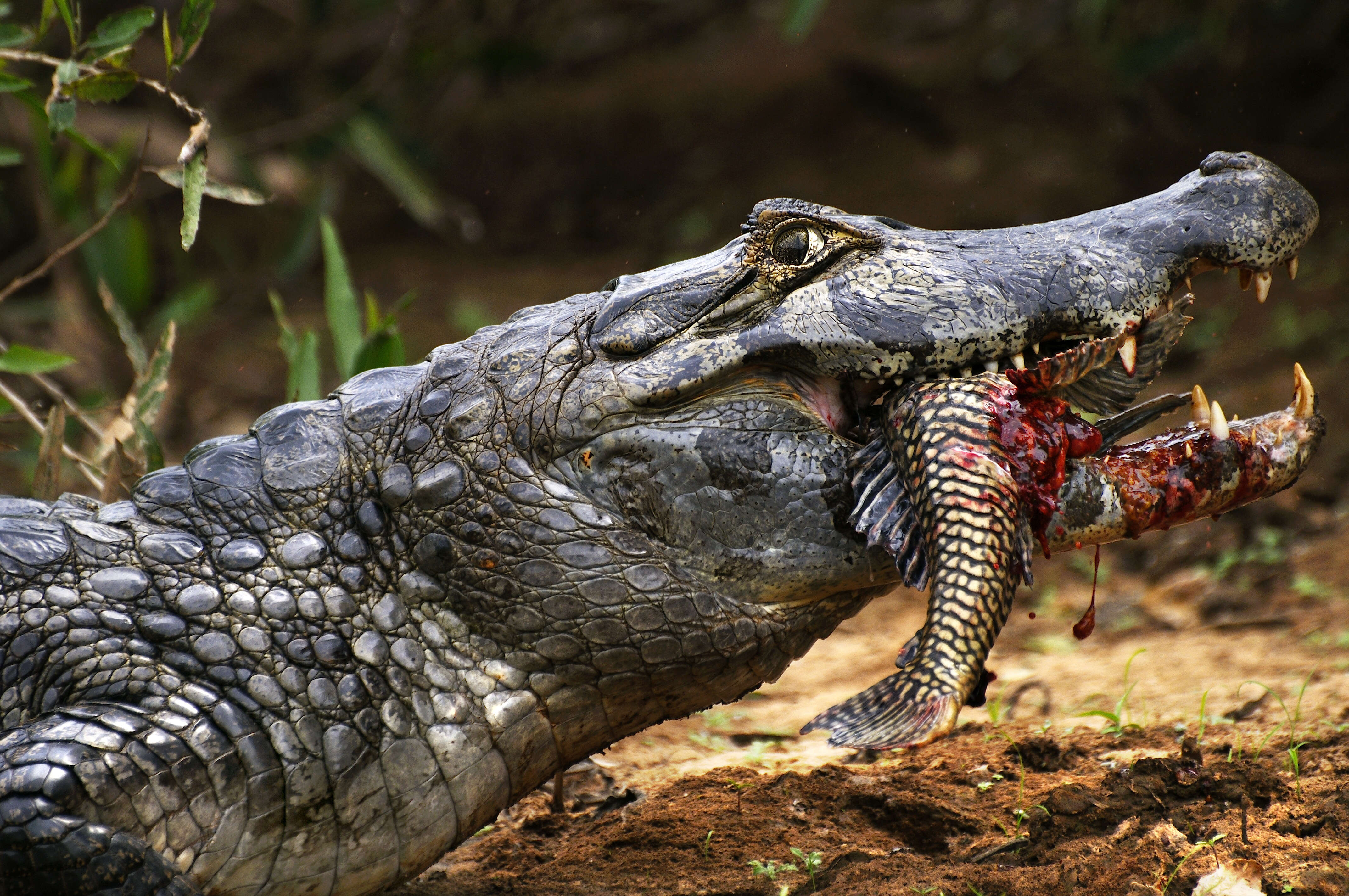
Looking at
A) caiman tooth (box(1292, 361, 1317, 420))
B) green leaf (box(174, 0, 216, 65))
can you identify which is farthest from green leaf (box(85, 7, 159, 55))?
caiman tooth (box(1292, 361, 1317, 420))

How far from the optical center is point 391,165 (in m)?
7.29

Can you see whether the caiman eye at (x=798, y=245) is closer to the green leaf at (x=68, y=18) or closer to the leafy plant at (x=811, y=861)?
the leafy plant at (x=811, y=861)

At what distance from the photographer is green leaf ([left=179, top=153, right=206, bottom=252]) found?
259cm

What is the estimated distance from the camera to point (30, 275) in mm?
3371

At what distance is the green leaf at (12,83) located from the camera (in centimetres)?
304

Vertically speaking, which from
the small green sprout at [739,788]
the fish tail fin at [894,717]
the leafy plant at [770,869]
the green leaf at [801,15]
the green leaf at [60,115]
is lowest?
the leafy plant at [770,869]

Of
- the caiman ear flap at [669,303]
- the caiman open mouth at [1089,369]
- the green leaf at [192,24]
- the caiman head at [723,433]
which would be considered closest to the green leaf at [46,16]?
the green leaf at [192,24]

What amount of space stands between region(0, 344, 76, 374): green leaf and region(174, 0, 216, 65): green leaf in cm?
106

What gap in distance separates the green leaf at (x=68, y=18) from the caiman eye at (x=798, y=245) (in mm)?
1850

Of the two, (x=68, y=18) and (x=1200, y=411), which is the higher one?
(x=68, y=18)

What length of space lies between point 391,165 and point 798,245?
18.8 ft

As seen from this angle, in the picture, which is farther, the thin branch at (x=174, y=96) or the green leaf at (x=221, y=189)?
the green leaf at (x=221, y=189)

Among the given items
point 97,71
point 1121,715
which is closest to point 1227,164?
point 1121,715

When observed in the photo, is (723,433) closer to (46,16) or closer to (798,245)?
(798,245)
